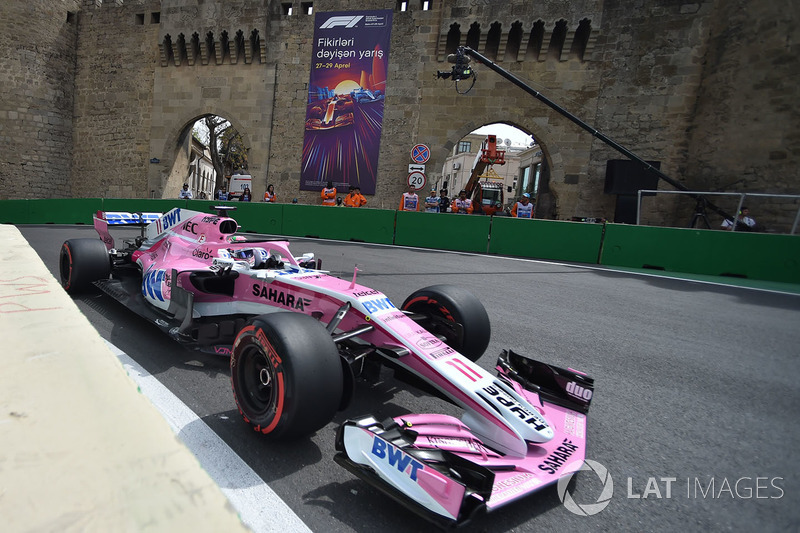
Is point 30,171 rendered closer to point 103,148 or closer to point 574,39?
point 103,148

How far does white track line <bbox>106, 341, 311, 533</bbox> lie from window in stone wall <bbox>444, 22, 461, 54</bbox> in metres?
18.7

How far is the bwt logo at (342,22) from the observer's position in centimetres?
1841

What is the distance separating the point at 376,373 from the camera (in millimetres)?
2932

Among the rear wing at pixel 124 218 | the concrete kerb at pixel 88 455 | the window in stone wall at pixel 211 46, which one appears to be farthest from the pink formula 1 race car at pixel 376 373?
the window in stone wall at pixel 211 46

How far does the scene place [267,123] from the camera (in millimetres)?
19797

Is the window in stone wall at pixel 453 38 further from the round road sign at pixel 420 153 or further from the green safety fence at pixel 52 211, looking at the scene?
the green safety fence at pixel 52 211

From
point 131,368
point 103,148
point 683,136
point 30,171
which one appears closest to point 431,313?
point 131,368

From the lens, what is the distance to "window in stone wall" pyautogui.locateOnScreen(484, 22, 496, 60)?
17781mm

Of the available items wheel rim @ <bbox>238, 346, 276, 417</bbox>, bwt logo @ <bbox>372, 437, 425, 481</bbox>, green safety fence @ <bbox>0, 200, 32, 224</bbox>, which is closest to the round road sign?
green safety fence @ <bbox>0, 200, 32, 224</bbox>

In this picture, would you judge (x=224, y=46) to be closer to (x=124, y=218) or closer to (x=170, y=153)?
(x=170, y=153)

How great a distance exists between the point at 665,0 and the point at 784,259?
38.8 ft

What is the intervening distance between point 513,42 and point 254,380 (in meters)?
19.0

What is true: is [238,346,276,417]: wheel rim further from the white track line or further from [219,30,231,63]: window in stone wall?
[219,30,231,63]: window in stone wall

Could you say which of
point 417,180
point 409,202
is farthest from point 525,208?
point 417,180
